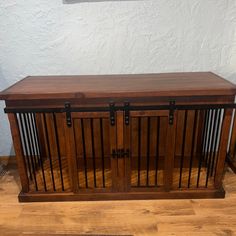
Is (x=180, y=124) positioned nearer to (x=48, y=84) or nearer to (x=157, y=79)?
(x=157, y=79)

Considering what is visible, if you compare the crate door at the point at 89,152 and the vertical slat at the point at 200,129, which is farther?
the vertical slat at the point at 200,129

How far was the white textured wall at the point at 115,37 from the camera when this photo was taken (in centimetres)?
154

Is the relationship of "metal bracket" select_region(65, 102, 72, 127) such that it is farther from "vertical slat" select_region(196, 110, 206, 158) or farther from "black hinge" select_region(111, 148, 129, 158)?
"vertical slat" select_region(196, 110, 206, 158)

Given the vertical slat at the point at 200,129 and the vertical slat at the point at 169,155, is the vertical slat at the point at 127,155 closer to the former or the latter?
the vertical slat at the point at 169,155

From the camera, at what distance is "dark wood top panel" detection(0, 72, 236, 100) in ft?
4.03

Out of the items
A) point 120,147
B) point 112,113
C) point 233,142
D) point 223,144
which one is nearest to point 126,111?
point 112,113

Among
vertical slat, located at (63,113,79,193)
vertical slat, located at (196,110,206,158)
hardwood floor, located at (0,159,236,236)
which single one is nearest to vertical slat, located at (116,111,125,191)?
hardwood floor, located at (0,159,236,236)

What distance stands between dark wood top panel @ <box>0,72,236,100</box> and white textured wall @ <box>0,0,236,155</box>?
0.42ft

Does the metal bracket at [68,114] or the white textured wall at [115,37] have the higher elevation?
the white textured wall at [115,37]

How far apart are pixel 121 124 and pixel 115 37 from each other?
64 cm

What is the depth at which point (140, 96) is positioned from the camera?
1228 mm

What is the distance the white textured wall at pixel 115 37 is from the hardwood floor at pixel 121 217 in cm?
87

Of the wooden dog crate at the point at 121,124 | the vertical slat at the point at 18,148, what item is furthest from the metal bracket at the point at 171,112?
the vertical slat at the point at 18,148

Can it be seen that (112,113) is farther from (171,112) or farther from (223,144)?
→ (223,144)
